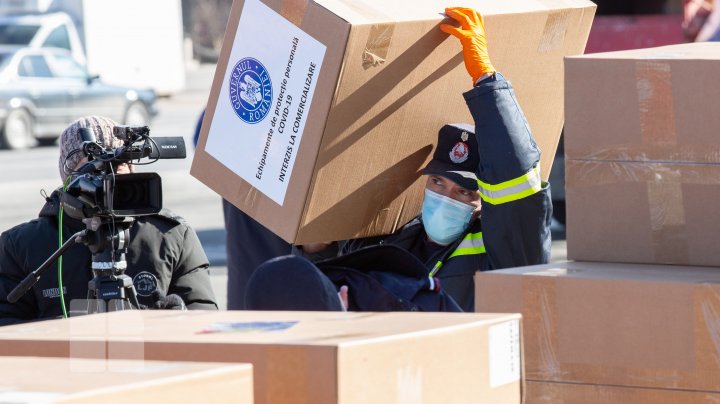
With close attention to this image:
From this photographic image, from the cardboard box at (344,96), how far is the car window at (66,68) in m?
16.5

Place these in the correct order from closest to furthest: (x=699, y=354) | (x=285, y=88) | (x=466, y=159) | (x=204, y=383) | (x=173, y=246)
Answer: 1. (x=204, y=383)
2. (x=699, y=354)
3. (x=285, y=88)
4. (x=466, y=159)
5. (x=173, y=246)

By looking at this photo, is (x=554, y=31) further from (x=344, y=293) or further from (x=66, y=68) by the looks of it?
(x=66, y=68)

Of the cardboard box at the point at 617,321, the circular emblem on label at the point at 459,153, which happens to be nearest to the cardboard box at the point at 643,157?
the cardboard box at the point at 617,321

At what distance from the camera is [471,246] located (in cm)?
384

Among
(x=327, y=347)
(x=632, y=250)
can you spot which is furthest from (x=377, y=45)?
(x=327, y=347)

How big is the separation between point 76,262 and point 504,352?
2101 mm

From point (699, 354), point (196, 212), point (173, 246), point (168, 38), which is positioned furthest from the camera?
point (168, 38)

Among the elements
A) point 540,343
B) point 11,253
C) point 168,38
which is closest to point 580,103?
point 540,343

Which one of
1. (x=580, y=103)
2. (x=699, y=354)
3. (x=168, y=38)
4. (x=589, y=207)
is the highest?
(x=168, y=38)

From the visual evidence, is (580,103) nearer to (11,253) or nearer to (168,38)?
(11,253)

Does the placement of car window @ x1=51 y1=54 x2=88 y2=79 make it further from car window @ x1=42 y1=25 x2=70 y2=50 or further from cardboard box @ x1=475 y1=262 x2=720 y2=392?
cardboard box @ x1=475 y1=262 x2=720 y2=392

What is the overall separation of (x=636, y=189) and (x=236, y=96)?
1247mm

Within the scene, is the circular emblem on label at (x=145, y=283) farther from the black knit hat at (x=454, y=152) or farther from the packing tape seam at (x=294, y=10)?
the packing tape seam at (x=294, y=10)

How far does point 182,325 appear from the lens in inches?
85.3
